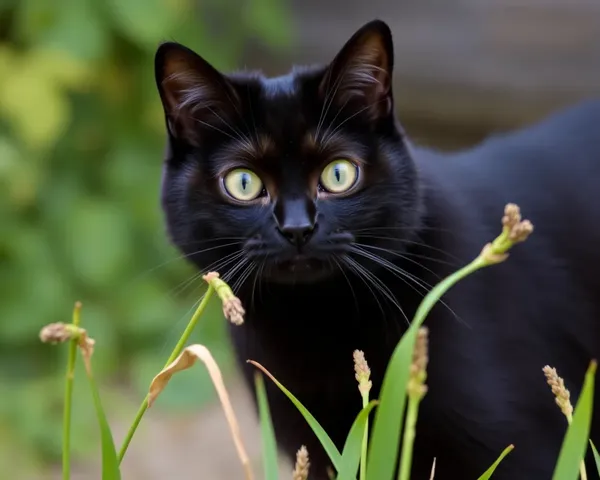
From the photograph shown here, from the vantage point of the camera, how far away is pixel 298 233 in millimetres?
864

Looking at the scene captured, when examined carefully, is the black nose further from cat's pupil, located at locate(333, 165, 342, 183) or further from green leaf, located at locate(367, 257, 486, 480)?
green leaf, located at locate(367, 257, 486, 480)

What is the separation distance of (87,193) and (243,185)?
1183 millimetres

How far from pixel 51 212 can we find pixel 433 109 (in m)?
0.97

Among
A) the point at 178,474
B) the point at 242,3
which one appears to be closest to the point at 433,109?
the point at 242,3

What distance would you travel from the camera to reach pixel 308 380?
1.07 metres

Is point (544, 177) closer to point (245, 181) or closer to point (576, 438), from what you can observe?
point (245, 181)

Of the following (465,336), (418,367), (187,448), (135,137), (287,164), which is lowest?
(187,448)

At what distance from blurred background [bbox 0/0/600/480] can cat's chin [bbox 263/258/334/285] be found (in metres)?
0.95

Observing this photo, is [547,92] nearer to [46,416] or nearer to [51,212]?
[51,212]

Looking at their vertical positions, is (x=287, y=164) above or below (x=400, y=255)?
above

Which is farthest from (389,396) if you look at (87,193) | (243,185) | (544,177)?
(87,193)

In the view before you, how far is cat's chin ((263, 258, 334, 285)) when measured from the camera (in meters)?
0.90

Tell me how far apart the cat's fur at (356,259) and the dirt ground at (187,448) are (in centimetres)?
79

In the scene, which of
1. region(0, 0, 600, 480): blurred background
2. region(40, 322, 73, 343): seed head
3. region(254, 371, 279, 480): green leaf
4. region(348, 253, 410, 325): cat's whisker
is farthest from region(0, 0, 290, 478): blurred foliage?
region(40, 322, 73, 343): seed head
